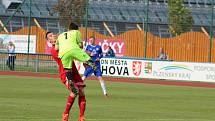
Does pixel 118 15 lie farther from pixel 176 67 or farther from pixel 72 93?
pixel 72 93

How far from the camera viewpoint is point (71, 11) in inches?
2029

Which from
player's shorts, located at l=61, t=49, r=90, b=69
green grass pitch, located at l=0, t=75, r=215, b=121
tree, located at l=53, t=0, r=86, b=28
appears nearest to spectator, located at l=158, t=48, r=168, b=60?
tree, located at l=53, t=0, r=86, b=28

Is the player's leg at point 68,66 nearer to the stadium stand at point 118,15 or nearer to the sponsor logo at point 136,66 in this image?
the sponsor logo at point 136,66

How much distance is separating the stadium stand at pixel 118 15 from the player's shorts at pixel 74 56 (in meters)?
33.8

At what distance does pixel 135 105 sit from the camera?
71.4 feet

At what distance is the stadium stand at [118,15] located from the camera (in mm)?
51812

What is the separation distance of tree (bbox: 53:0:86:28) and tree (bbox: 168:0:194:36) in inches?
244

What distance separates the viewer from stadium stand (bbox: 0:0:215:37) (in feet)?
170

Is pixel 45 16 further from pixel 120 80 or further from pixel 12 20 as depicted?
pixel 120 80

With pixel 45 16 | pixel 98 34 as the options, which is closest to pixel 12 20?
pixel 45 16

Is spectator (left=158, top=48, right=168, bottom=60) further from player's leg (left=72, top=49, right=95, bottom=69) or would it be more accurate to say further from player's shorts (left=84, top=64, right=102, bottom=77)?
player's leg (left=72, top=49, right=95, bottom=69)

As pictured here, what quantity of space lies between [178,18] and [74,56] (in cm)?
3732

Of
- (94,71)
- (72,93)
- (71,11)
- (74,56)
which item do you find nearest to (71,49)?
(74,56)

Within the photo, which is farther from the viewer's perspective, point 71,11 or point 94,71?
point 71,11
